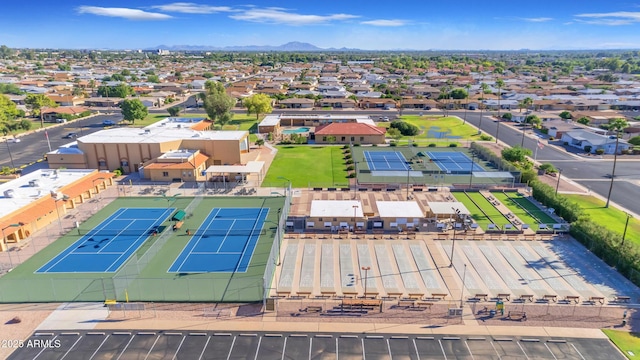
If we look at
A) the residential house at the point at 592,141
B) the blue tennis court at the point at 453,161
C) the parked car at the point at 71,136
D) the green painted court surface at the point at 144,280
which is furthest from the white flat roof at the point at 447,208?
the parked car at the point at 71,136

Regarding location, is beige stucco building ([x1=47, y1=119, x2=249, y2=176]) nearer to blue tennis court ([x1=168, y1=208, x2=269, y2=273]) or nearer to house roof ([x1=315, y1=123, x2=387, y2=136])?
blue tennis court ([x1=168, y1=208, x2=269, y2=273])

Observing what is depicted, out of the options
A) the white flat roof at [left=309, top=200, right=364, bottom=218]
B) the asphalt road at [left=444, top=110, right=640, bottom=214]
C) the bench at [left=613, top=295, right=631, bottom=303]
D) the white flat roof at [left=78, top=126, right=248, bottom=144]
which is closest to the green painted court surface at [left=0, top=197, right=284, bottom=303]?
the white flat roof at [left=309, top=200, right=364, bottom=218]

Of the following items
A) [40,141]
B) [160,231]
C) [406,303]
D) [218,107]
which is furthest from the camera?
[218,107]

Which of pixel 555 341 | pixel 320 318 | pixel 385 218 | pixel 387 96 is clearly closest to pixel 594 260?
pixel 555 341

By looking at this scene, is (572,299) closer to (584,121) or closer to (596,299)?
(596,299)

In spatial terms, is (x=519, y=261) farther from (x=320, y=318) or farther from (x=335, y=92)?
(x=335, y=92)

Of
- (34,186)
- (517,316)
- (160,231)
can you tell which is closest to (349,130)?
(160,231)
